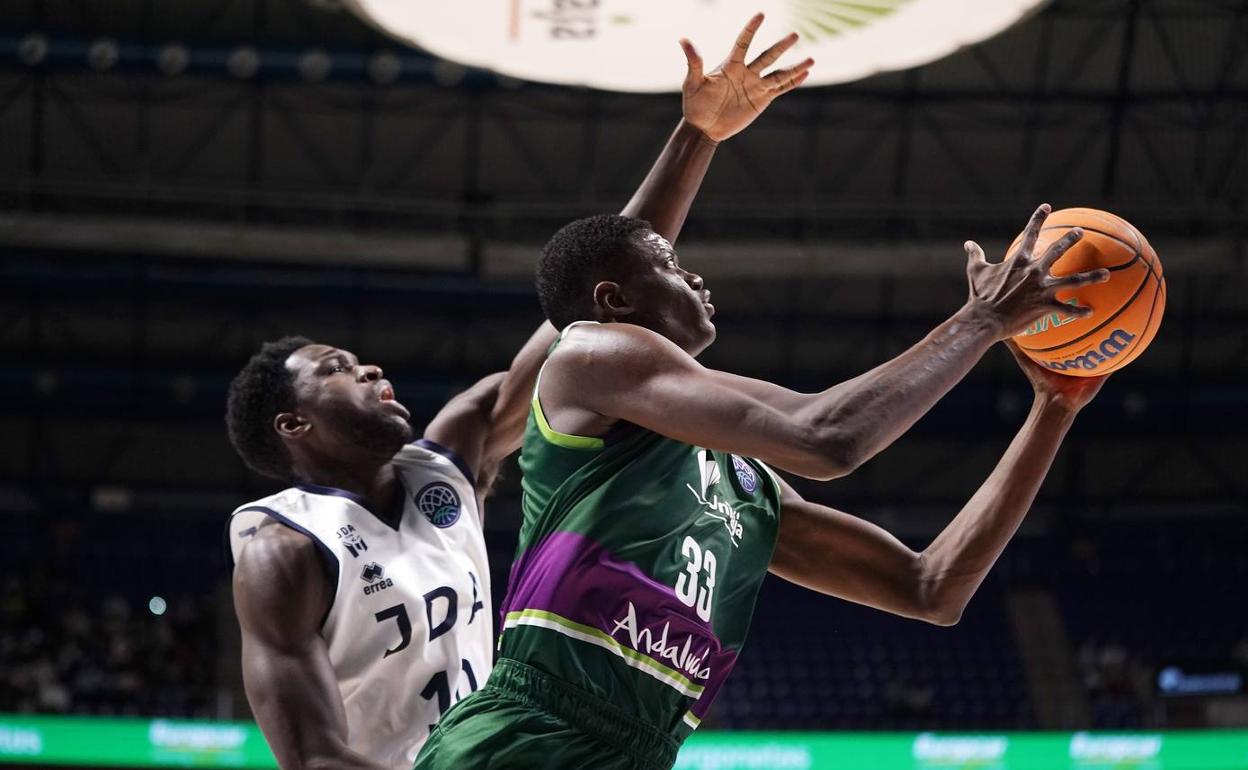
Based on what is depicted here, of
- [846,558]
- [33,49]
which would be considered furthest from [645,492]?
[33,49]

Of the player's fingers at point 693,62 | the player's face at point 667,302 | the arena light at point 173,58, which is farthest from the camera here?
the arena light at point 173,58

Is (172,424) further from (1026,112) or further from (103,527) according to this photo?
(1026,112)

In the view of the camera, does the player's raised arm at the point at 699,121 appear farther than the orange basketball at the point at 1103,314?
Yes

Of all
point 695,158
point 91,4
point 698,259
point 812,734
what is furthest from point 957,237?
point 695,158

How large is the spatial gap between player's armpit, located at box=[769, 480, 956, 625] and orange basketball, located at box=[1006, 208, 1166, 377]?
1.75 ft

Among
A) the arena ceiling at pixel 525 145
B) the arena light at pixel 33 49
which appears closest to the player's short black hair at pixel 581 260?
the arena ceiling at pixel 525 145

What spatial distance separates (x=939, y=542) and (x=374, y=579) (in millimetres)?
1354

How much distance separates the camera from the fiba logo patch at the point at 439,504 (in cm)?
374

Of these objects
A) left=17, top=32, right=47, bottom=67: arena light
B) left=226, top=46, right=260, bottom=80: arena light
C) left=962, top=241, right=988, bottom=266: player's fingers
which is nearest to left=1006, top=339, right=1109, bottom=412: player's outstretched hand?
left=962, top=241, right=988, bottom=266: player's fingers

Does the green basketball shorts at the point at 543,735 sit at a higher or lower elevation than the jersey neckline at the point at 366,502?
higher

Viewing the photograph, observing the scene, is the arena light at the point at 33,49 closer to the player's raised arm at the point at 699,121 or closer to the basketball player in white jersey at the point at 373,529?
the basketball player in white jersey at the point at 373,529

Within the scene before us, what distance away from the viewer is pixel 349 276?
18.1 meters

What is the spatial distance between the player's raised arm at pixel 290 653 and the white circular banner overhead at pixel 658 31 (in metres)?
3.49

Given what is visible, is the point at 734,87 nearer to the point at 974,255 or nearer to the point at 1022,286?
the point at 974,255
